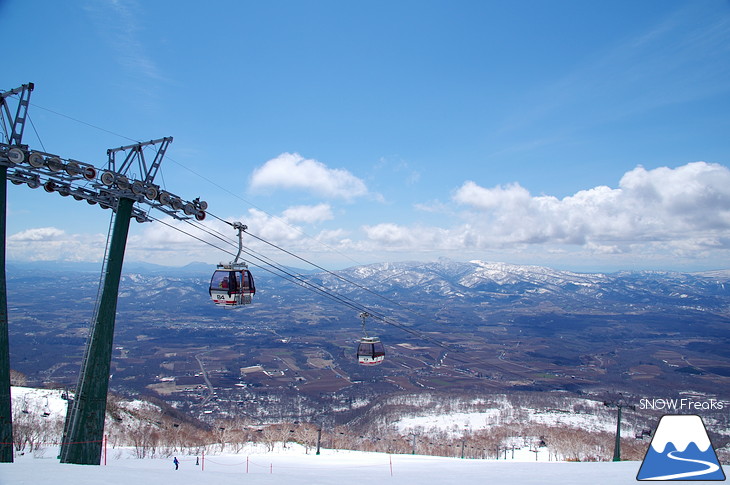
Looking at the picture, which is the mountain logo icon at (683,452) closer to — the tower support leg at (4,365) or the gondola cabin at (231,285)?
the gondola cabin at (231,285)

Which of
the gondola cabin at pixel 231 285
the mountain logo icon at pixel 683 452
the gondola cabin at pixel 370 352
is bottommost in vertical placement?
the mountain logo icon at pixel 683 452

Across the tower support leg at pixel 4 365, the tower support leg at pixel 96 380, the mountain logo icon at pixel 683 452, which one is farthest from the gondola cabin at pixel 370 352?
the tower support leg at pixel 4 365

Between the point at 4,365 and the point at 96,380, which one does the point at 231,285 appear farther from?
the point at 4,365

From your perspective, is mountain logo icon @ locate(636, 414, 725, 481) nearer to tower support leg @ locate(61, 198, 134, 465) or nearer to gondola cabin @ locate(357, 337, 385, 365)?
gondola cabin @ locate(357, 337, 385, 365)

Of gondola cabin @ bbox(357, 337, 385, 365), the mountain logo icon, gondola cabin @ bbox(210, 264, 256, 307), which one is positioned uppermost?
gondola cabin @ bbox(210, 264, 256, 307)

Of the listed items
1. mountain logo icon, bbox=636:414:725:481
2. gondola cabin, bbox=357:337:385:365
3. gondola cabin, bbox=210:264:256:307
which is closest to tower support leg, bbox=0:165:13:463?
gondola cabin, bbox=210:264:256:307

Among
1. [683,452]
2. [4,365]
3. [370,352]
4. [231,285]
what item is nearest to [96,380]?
[4,365]
